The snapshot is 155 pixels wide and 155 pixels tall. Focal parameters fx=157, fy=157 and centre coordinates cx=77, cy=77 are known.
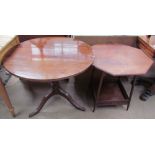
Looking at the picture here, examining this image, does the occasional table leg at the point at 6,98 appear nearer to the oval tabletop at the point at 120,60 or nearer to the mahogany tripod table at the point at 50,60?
the mahogany tripod table at the point at 50,60

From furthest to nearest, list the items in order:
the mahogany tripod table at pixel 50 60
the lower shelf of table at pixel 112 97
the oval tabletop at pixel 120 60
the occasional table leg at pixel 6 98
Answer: the lower shelf of table at pixel 112 97, the occasional table leg at pixel 6 98, the oval tabletop at pixel 120 60, the mahogany tripod table at pixel 50 60

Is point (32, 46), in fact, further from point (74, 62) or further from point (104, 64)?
point (104, 64)

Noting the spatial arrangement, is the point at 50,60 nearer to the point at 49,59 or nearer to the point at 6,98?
the point at 49,59

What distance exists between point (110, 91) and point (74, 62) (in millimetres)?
679

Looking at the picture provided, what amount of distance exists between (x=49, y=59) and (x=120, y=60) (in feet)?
2.12

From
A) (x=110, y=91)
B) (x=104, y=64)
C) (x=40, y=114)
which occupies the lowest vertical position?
(x=40, y=114)

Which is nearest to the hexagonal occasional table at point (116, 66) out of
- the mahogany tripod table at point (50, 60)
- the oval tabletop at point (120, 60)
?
the oval tabletop at point (120, 60)

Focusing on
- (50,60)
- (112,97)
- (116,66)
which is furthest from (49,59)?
(112,97)

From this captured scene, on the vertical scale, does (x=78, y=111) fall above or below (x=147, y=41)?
below

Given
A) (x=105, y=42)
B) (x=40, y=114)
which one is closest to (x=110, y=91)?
(x=105, y=42)

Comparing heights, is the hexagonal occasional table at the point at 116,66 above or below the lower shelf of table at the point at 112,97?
above

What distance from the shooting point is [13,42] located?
1646mm

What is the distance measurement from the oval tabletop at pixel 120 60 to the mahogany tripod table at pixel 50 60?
0.36 feet

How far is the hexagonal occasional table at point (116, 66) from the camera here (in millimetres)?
1320
